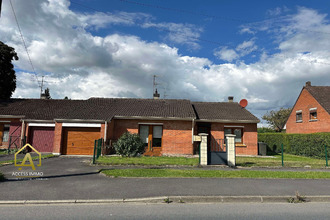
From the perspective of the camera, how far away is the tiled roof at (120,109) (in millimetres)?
15544

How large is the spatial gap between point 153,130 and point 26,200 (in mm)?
10971

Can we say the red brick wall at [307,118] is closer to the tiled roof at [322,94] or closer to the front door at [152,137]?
the tiled roof at [322,94]

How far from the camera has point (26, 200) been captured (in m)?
5.07

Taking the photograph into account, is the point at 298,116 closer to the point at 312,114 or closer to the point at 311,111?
the point at 312,114

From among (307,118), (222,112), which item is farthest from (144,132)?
(307,118)

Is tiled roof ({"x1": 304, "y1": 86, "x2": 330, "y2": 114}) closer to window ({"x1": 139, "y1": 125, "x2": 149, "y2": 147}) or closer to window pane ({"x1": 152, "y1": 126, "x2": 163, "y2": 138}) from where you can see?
window pane ({"x1": 152, "y1": 126, "x2": 163, "y2": 138})

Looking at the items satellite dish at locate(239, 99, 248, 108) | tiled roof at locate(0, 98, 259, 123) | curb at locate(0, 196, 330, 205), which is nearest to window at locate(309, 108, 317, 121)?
satellite dish at locate(239, 99, 248, 108)

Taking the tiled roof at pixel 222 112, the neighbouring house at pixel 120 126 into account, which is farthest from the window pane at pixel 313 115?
the neighbouring house at pixel 120 126

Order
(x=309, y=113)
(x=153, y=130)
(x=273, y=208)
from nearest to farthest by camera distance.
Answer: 1. (x=273, y=208)
2. (x=153, y=130)
3. (x=309, y=113)

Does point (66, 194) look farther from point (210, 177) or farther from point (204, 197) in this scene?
point (210, 177)

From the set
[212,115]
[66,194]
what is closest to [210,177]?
[66,194]

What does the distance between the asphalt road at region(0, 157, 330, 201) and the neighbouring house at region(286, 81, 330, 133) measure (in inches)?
641

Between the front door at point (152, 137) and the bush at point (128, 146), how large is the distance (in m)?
1.57

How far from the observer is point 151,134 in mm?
15586
